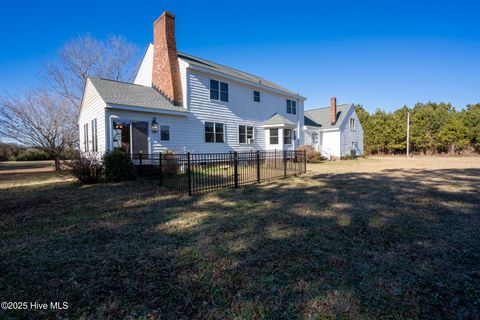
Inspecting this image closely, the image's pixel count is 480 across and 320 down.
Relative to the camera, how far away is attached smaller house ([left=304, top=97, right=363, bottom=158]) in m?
24.0

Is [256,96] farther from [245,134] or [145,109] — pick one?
[145,109]

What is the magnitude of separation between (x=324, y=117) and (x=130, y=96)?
21869 millimetres

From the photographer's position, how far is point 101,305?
2084 millimetres

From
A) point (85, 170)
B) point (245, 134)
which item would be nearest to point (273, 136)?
point (245, 134)

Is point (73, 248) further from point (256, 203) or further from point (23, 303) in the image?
point (256, 203)

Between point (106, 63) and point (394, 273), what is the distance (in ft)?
90.5

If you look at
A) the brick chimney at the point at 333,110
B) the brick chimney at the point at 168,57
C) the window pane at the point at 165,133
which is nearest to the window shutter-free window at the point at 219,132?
the brick chimney at the point at 168,57

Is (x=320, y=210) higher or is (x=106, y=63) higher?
(x=106, y=63)

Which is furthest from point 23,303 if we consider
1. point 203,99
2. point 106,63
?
point 106,63

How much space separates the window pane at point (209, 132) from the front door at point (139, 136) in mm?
3831

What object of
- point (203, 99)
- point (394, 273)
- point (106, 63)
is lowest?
point (394, 273)

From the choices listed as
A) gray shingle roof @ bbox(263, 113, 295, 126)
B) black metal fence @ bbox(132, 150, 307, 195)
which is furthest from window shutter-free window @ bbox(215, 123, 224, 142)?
gray shingle roof @ bbox(263, 113, 295, 126)

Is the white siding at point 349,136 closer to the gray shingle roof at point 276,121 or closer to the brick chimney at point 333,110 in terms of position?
the brick chimney at point 333,110

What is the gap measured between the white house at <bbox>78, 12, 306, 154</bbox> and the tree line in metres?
20.0
